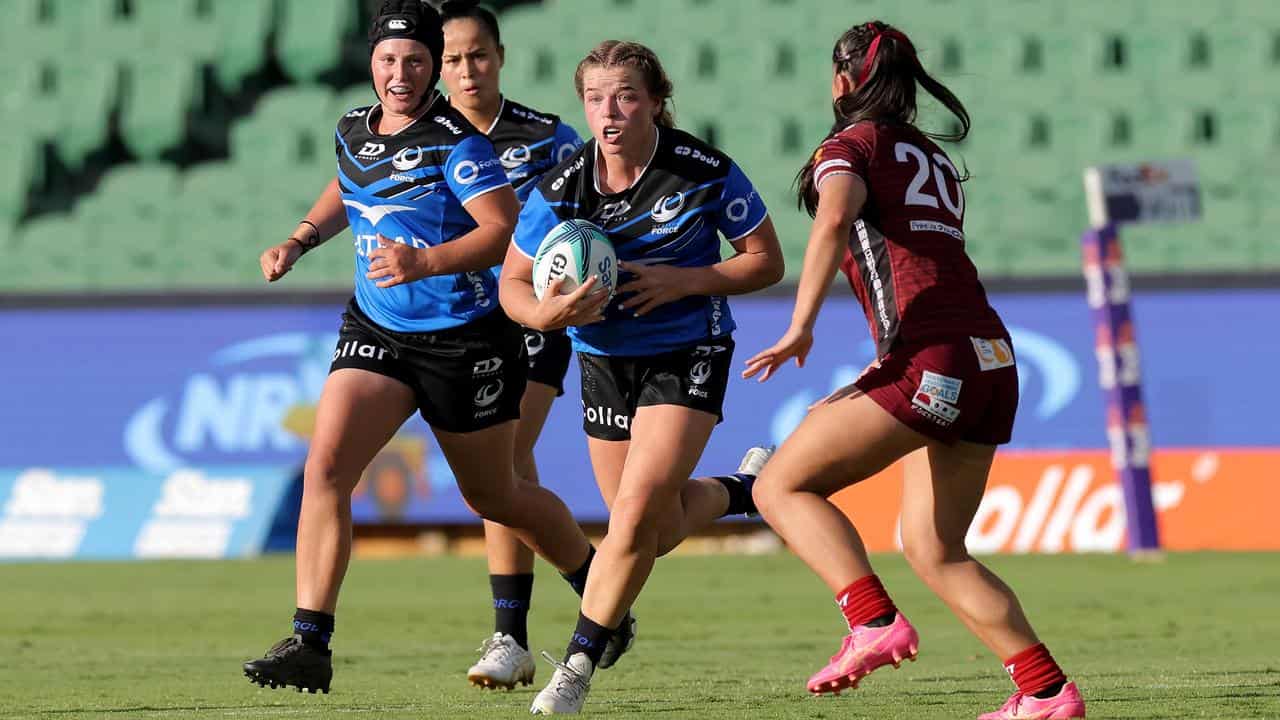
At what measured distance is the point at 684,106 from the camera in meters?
21.3

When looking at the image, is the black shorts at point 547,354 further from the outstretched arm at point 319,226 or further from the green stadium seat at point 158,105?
the green stadium seat at point 158,105

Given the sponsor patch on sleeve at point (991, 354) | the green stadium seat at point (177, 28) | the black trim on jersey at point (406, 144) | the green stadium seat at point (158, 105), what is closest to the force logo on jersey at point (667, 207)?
the black trim on jersey at point (406, 144)

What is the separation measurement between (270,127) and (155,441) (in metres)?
4.96

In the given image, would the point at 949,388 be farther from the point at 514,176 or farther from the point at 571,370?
the point at 571,370

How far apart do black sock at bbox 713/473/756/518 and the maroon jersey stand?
7.04ft

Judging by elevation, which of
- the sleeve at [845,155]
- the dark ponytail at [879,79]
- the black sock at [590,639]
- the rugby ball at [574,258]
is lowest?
the black sock at [590,639]

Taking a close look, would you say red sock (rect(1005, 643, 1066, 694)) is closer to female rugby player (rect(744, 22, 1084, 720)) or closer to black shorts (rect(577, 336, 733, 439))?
female rugby player (rect(744, 22, 1084, 720))

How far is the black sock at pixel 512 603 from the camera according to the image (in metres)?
8.06

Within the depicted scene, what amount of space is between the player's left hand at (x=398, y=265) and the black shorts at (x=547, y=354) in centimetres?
153

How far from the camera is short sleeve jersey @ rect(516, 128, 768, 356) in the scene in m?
6.77

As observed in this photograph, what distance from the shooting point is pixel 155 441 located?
18297 millimetres

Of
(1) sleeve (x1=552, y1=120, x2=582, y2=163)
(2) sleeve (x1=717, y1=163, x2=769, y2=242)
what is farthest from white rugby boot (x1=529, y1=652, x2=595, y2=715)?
(1) sleeve (x1=552, y1=120, x2=582, y2=163)

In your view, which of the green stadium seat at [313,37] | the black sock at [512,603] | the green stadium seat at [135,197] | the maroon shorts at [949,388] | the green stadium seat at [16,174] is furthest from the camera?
the green stadium seat at [313,37]

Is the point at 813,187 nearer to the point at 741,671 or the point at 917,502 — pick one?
the point at 917,502
